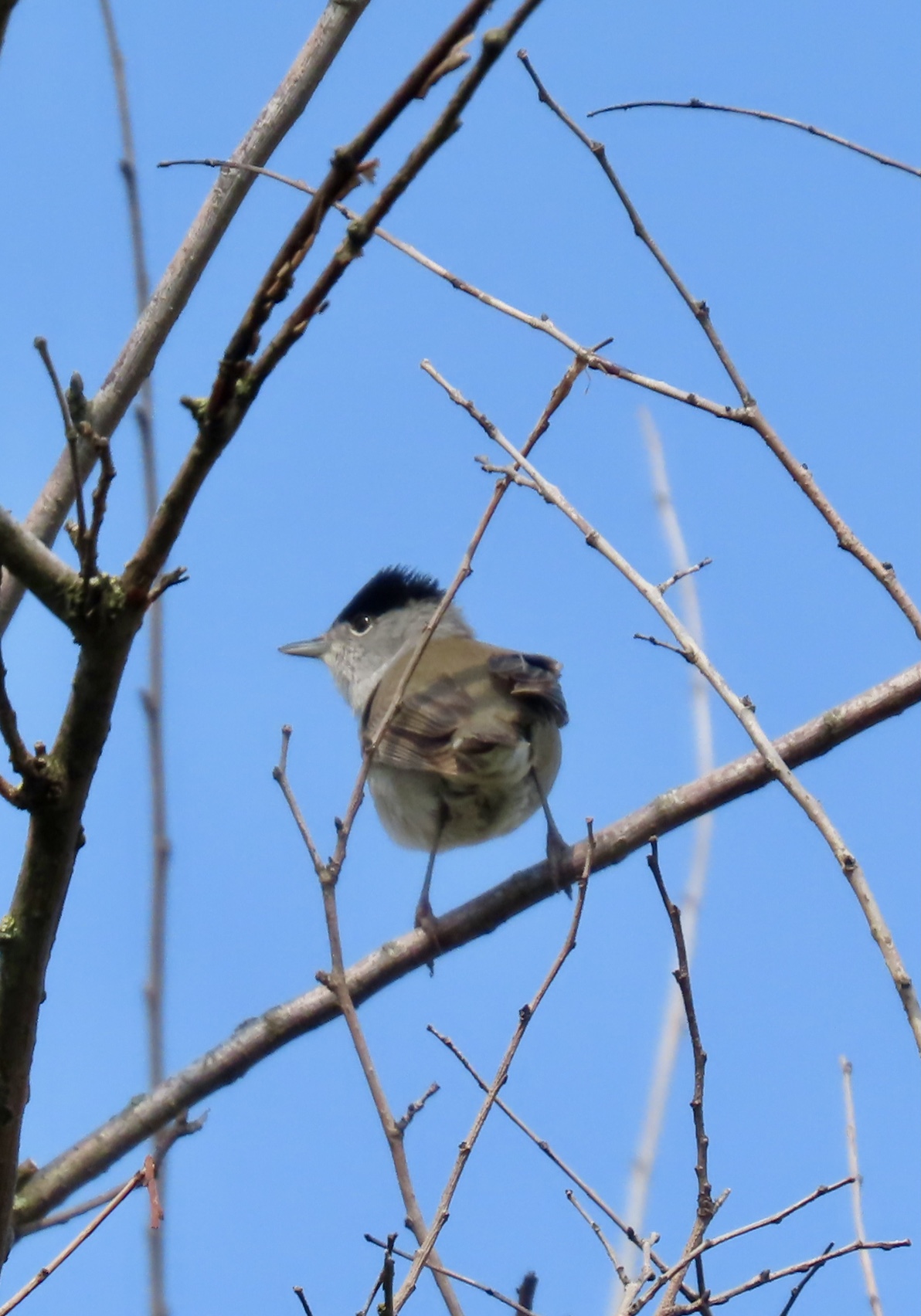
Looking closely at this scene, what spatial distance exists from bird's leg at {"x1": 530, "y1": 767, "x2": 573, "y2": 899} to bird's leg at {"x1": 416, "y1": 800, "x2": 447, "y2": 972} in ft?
1.14

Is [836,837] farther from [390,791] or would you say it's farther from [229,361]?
[390,791]

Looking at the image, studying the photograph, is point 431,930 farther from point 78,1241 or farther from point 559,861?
point 78,1241

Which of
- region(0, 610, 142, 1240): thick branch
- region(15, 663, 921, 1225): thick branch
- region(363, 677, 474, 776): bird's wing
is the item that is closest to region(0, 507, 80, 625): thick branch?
region(0, 610, 142, 1240): thick branch

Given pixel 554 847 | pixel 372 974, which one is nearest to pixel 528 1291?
pixel 372 974

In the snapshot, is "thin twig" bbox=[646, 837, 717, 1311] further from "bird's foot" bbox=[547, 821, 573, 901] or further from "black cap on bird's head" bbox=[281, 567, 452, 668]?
"black cap on bird's head" bbox=[281, 567, 452, 668]

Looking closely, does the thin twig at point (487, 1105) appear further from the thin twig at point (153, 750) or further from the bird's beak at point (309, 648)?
the bird's beak at point (309, 648)

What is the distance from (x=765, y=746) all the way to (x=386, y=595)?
194 inches

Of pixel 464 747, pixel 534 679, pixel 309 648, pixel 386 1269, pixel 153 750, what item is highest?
pixel 309 648

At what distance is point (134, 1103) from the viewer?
3.11m

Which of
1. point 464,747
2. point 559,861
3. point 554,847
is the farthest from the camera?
point 464,747

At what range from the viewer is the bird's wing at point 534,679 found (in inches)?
191

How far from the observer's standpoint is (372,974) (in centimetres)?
352

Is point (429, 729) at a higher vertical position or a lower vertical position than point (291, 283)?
higher

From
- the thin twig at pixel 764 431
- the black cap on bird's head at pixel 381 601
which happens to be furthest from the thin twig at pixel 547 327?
the black cap on bird's head at pixel 381 601
